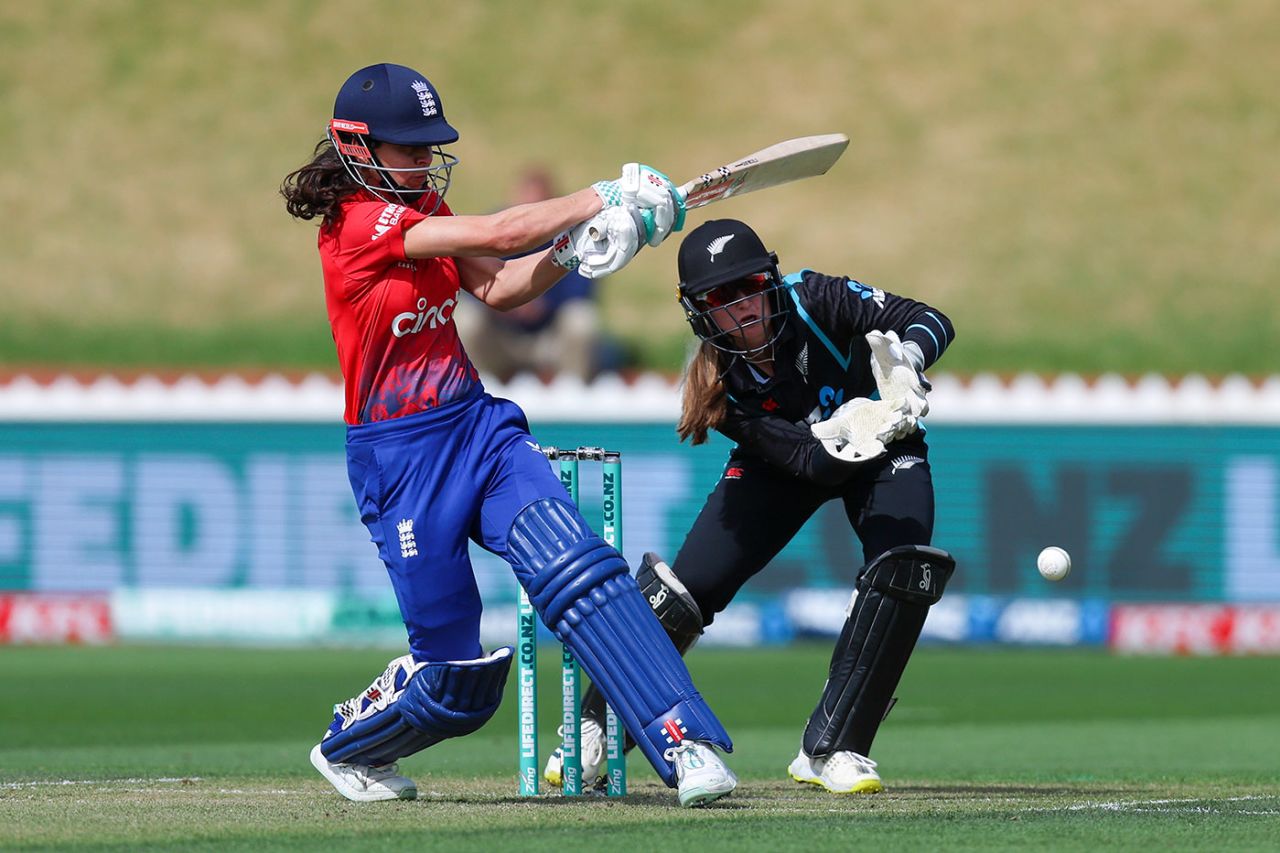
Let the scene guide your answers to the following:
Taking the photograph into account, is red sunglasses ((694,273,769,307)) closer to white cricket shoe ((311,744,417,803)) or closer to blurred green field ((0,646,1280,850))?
blurred green field ((0,646,1280,850))

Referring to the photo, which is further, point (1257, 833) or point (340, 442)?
point (340, 442)

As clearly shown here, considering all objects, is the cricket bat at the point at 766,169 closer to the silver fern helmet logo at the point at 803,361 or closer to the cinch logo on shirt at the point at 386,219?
the silver fern helmet logo at the point at 803,361

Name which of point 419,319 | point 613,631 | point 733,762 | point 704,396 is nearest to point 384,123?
point 419,319

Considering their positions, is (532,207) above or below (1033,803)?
above

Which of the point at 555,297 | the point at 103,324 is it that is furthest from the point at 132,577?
the point at 103,324

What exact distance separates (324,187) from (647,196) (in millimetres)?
871

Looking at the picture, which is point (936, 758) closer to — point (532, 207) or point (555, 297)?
point (532, 207)

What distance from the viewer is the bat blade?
5.49 metres

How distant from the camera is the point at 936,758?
7.05 metres

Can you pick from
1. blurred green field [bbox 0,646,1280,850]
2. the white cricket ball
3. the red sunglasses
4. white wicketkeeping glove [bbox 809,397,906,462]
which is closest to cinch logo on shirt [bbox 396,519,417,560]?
blurred green field [bbox 0,646,1280,850]

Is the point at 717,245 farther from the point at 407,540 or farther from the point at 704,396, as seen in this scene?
the point at 407,540

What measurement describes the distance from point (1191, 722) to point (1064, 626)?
4139 millimetres

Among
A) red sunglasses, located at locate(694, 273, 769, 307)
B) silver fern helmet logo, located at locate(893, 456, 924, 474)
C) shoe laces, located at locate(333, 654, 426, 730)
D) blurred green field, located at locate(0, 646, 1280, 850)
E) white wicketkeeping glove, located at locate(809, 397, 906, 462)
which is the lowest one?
blurred green field, located at locate(0, 646, 1280, 850)

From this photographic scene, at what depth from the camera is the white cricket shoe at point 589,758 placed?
5.59 meters
